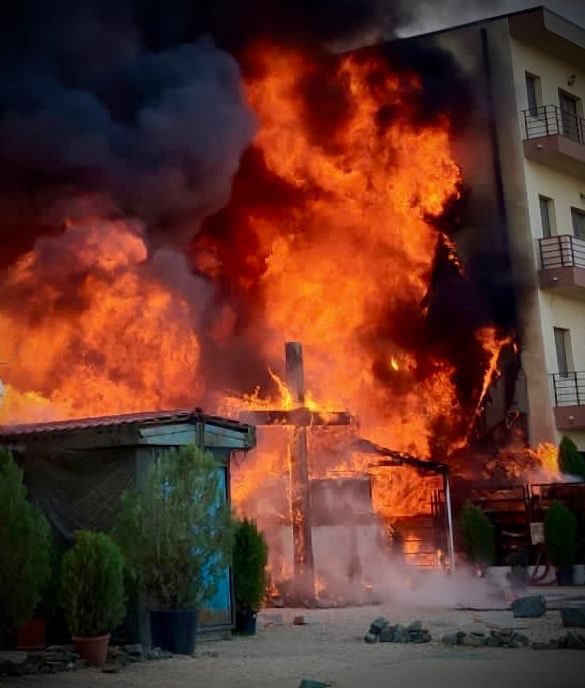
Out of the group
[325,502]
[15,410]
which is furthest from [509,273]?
[15,410]

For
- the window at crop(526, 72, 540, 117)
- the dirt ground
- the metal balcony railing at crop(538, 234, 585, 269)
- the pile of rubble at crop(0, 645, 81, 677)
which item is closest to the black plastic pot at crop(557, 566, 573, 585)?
the dirt ground

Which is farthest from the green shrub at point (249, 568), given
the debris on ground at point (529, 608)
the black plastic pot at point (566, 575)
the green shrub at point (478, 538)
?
the black plastic pot at point (566, 575)

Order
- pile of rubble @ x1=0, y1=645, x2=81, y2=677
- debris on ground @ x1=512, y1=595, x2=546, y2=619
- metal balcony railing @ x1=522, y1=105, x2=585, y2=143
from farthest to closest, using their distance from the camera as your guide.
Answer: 1. metal balcony railing @ x1=522, y1=105, x2=585, y2=143
2. debris on ground @ x1=512, y1=595, x2=546, y2=619
3. pile of rubble @ x1=0, y1=645, x2=81, y2=677

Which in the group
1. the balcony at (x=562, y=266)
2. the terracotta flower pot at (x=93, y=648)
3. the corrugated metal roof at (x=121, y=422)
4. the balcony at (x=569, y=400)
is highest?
the balcony at (x=562, y=266)

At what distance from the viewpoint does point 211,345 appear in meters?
25.8

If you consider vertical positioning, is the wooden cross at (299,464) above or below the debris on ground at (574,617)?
above

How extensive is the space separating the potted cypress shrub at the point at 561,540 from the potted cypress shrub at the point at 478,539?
1.36 metres

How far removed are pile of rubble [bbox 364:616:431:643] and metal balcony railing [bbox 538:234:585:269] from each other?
16.5m

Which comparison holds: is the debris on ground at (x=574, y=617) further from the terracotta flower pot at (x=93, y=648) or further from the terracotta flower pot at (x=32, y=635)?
the terracotta flower pot at (x=32, y=635)

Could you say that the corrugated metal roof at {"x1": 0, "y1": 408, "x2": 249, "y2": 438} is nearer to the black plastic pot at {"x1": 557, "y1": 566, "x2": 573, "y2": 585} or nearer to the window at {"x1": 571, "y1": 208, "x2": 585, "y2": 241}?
the black plastic pot at {"x1": 557, "y1": 566, "x2": 573, "y2": 585}

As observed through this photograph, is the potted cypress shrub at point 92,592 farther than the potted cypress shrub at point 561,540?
No

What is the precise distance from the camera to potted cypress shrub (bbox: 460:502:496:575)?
23547mm

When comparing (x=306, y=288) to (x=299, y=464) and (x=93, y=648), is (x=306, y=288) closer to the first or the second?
(x=299, y=464)

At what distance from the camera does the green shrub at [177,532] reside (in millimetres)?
12242
